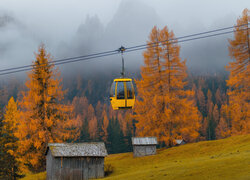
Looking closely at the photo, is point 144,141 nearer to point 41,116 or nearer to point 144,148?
point 144,148

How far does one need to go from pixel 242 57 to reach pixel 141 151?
22.2 metres

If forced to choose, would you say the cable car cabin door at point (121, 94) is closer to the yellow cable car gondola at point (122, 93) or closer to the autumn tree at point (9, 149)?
the yellow cable car gondola at point (122, 93)

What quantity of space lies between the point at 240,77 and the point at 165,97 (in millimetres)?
11655

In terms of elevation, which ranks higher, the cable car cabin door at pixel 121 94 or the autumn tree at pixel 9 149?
the cable car cabin door at pixel 121 94

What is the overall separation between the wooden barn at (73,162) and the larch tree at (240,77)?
21.1 metres

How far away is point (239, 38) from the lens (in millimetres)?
40125

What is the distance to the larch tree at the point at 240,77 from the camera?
128 feet

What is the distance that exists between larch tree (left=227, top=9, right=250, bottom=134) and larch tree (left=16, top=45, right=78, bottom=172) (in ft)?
79.5

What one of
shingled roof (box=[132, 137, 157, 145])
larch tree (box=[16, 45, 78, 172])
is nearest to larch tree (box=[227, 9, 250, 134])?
shingled roof (box=[132, 137, 157, 145])

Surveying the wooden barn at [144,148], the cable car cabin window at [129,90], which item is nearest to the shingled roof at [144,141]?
the wooden barn at [144,148]

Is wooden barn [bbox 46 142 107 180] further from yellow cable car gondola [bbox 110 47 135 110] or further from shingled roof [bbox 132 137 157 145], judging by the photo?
yellow cable car gondola [bbox 110 47 135 110]

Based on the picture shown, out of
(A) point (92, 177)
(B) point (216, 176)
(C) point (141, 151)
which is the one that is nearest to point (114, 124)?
(C) point (141, 151)

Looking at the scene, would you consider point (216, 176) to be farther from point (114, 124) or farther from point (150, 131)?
point (114, 124)

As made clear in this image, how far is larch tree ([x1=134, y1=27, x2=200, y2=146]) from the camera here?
125ft
